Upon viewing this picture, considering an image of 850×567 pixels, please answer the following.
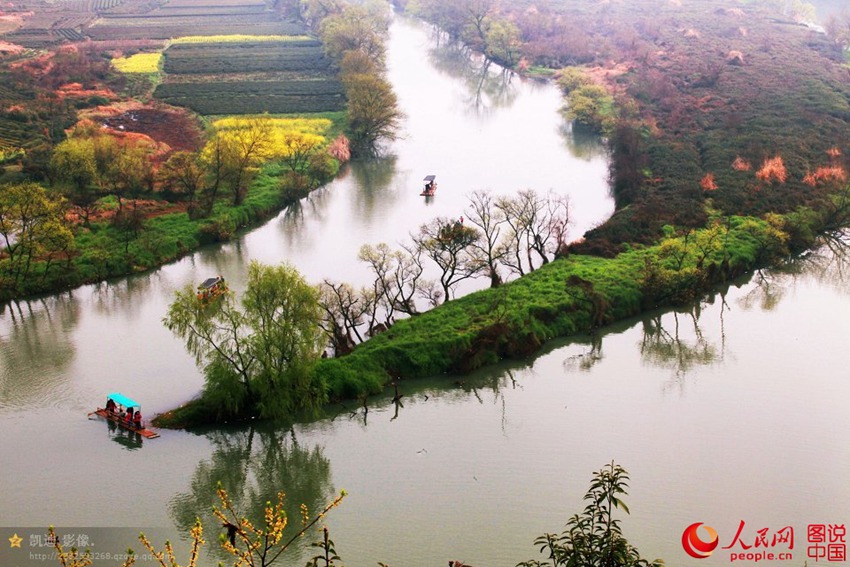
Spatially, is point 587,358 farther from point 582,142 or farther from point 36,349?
point 582,142

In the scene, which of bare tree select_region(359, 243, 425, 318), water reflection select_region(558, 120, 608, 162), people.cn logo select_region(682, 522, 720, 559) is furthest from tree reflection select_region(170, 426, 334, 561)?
water reflection select_region(558, 120, 608, 162)

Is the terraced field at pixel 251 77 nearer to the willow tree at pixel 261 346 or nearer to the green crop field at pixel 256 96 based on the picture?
the green crop field at pixel 256 96

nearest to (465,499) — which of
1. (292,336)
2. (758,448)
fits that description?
(292,336)

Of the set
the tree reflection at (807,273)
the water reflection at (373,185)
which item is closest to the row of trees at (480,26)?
the water reflection at (373,185)

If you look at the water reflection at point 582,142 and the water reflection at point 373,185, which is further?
the water reflection at point 582,142

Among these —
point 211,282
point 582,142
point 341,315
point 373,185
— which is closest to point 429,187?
point 373,185

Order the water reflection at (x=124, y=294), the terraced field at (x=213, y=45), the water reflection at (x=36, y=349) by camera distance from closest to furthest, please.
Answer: the water reflection at (x=36, y=349), the water reflection at (x=124, y=294), the terraced field at (x=213, y=45)

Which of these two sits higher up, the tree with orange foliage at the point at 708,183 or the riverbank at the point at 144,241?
the tree with orange foliage at the point at 708,183

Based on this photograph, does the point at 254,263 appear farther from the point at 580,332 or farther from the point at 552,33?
the point at 552,33
